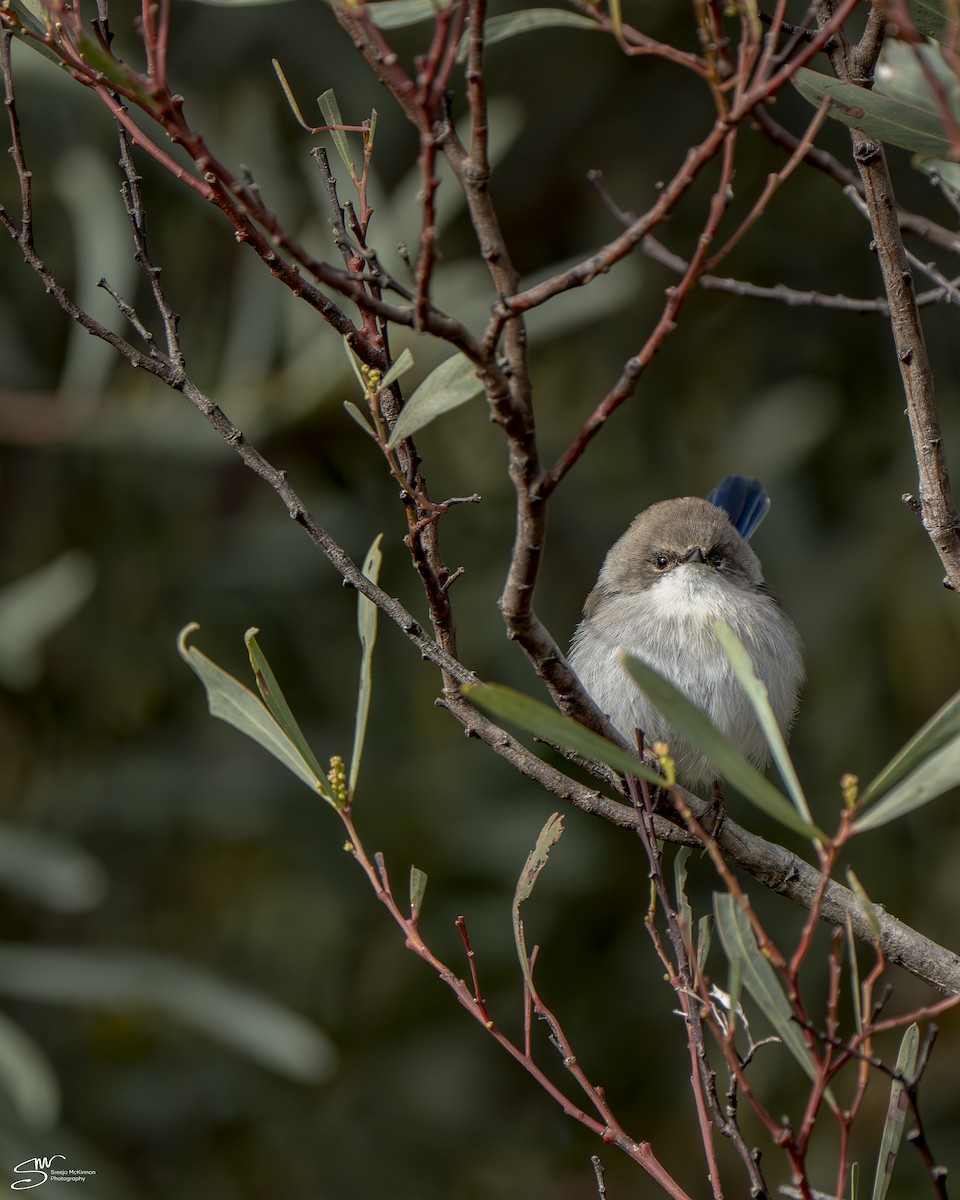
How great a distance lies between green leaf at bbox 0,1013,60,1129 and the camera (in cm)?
359

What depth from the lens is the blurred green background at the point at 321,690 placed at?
4711 mm

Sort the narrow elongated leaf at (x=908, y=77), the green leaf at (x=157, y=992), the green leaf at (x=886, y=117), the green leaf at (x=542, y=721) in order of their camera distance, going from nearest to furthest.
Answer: the green leaf at (x=542, y=721)
the green leaf at (x=886, y=117)
the narrow elongated leaf at (x=908, y=77)
the green leaf at (x=157, y=992)

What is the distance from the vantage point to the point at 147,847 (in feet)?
16.1

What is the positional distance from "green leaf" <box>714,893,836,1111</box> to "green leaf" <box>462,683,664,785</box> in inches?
16.1

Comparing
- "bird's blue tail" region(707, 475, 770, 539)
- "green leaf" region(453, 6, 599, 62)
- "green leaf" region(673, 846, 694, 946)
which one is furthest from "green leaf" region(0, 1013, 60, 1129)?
"green leaf" region(453, 6, 599, 62)

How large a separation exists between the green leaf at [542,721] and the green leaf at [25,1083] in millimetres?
2567

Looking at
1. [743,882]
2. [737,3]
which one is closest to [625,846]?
[743,882]

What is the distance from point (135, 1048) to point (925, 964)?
3187 millimetres

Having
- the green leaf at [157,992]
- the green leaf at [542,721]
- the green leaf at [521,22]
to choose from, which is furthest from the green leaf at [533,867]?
the green leaf at [157,992]

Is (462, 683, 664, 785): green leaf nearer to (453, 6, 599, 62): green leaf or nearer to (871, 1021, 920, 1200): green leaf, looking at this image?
(871, 1021, 920, 1200): green leaf

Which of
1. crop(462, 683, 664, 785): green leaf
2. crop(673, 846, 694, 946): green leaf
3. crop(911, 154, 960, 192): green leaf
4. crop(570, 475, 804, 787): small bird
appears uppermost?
crop(911, 154, 960, 192): green leaf

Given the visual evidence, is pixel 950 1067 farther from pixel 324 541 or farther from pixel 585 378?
pixel 324 541

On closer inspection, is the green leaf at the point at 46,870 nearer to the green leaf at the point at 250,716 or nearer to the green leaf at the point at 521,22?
the green leaf at the point at 250,716

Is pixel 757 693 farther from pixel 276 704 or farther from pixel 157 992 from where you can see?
pixel 157 992
